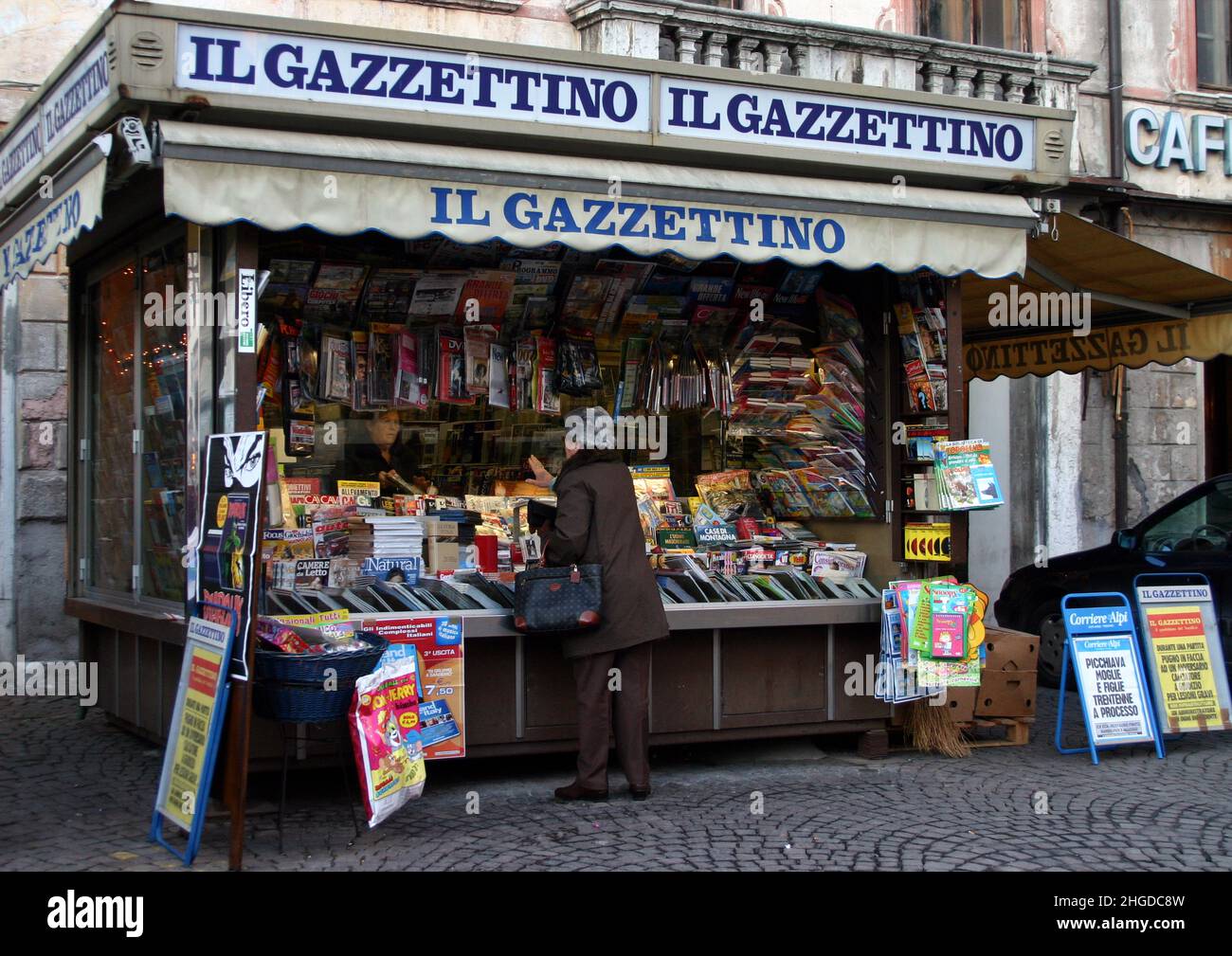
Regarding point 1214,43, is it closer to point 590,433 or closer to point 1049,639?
point 1049,639

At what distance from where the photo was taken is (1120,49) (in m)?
13.4

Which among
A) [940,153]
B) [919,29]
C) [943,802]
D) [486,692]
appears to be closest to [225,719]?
[486,692]

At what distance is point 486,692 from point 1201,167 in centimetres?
1063

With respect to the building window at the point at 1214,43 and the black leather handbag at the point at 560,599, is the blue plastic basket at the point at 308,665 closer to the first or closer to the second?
the black leather handbag at the point at 560,599

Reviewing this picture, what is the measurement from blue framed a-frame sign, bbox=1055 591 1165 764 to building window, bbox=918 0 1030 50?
7.75 meters

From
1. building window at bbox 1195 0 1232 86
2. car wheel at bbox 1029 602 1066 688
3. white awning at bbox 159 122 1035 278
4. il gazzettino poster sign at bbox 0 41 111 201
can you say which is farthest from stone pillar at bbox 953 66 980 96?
il gazzettino poster sign at bbox 0 41 111 201

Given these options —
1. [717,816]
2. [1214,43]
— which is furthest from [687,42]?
[717,816]

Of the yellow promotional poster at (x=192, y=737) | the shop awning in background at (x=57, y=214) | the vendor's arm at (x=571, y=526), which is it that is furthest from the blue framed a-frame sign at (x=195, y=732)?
the shop awning in background at (x=57, y=214)

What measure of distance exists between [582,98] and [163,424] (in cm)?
261

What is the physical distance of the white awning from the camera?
5.33 metres

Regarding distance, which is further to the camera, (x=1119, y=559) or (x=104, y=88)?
(x=1119, y=559)

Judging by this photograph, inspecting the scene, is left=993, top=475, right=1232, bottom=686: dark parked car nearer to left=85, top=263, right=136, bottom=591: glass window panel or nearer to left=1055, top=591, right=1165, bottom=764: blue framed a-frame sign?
left=1055, top=591, right=1165, bottom=764: blue framed a-frame sign
